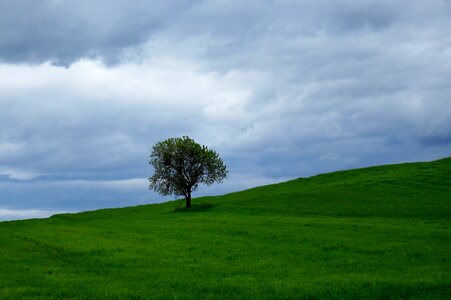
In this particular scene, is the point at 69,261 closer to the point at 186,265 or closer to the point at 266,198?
the point at 186,265

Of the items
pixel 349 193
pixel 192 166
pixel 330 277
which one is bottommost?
pixel 330 277

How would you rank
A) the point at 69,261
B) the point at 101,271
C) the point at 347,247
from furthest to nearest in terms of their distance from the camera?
the point at 347,247, the point at 69,261, the point at 101,271

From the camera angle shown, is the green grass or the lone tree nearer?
the green grass

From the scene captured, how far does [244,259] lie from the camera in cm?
3344

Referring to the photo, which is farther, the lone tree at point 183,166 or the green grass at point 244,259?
the lone tree at point 183,166

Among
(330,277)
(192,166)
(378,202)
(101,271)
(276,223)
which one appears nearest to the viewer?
(330,277)

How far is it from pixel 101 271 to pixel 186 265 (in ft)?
16.0

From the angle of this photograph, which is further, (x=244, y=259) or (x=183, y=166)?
(x=183, y=166)

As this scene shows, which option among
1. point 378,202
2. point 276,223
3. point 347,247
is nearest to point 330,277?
point 347,247

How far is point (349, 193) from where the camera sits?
81812 millimetres

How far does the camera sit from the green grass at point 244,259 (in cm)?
2356

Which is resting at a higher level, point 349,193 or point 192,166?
point 192,166

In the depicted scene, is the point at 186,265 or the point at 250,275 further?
the point at 186,265

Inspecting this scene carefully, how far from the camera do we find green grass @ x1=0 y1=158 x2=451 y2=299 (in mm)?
23562
